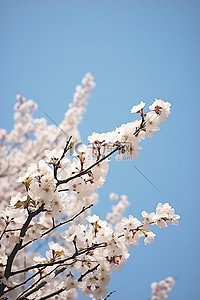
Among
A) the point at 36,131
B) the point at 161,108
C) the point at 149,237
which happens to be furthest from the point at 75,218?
the point at 36,131

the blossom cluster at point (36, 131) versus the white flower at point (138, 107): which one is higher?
the blossom cluster at point (36, 131)

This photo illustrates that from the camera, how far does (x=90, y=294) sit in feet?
6.23

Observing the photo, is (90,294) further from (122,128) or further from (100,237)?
(122,128)

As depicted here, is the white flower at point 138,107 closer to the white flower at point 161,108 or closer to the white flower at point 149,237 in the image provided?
the white flower at point 161,108

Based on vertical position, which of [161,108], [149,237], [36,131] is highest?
[36,131]

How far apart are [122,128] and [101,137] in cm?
17

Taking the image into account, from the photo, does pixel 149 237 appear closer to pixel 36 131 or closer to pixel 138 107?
pixel 138 107

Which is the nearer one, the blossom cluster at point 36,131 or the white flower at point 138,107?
the white flower at point 138,107

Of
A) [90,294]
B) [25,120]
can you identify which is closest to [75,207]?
[25,120]

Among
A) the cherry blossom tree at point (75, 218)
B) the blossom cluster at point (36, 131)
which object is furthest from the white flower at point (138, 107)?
the blossom cluster at point (36, 131)

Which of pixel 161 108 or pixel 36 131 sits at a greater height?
pixel 36 131

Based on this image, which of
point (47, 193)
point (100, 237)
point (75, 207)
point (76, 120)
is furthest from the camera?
point (76, 120)

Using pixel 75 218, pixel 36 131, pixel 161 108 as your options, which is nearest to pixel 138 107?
pixel 161 108

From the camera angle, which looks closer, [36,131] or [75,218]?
[75,218]
